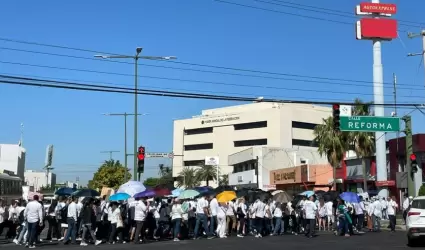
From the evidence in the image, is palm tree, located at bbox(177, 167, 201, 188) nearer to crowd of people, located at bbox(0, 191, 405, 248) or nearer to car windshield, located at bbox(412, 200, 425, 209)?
crowd of people, located at bbox(0, 191, 405, 248)

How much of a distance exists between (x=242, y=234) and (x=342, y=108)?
432 inches

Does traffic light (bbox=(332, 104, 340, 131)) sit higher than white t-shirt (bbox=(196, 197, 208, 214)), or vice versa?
traffic light (bbox=(332, 104, 340, 131))

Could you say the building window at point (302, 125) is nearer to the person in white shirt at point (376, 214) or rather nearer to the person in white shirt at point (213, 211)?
the person in white shirt at point (376, 214)

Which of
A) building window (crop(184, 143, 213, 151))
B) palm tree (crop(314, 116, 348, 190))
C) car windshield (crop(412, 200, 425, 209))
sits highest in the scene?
building window (crop(184, 143, 213, 151))

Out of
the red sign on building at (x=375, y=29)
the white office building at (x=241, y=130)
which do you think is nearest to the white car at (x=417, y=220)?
the red sign on building at (x=375, y=29)

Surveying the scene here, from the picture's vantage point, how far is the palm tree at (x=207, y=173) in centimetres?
8802

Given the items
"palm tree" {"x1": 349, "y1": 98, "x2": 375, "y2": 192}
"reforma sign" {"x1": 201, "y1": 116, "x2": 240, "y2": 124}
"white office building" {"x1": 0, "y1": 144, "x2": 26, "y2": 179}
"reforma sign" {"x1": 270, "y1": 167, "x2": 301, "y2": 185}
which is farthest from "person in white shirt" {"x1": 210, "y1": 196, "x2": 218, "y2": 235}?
"reforma sign" {"x1": 201, "y1": 116, "x2": 240, "y2": 124}

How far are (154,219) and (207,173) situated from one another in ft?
218

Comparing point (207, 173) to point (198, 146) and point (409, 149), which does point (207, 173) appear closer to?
point (198, 146)

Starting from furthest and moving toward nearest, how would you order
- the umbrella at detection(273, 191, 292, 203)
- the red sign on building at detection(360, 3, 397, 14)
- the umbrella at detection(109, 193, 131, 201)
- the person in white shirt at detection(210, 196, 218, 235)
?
the red sign on building at detection(360, 3, 397, 14) < the umbrella at detection(273, 191, 292, 203) < the person in white shirt at detection(210, 196, 218, 235) < the umbrella at detection(109, 193, 131, 201)

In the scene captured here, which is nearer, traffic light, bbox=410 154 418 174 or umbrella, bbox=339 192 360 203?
Result: umbrella, bbox=339 192 360 203

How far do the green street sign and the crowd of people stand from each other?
5.83 meters

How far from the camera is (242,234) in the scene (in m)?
23.8

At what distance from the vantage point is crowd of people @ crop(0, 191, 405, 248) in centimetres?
1989
